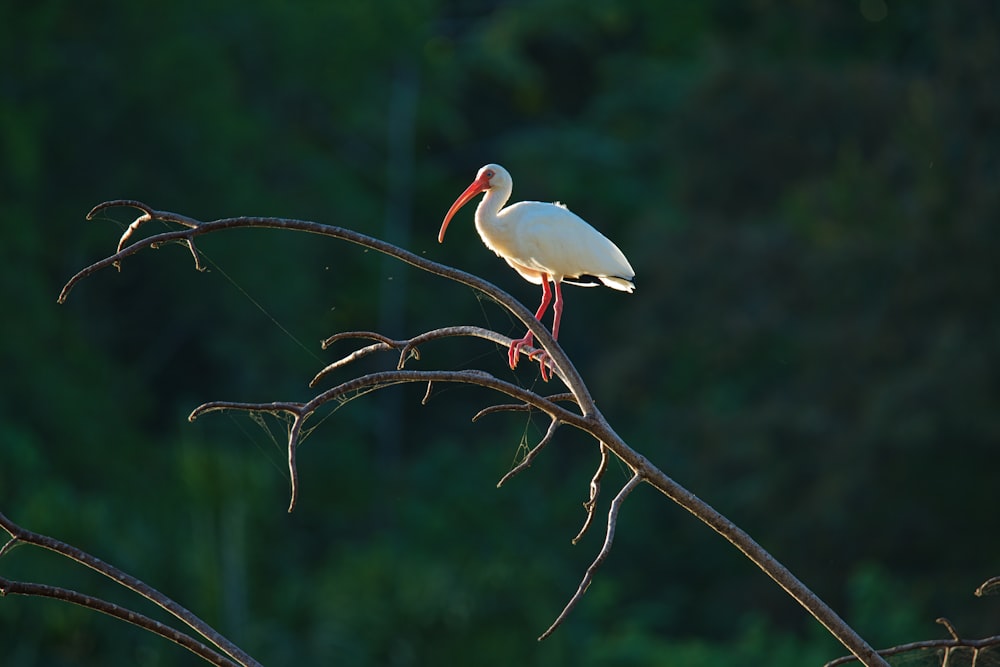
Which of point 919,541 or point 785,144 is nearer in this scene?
point 919,541

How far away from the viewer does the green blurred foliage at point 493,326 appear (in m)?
14.6

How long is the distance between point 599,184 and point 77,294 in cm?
→ 864

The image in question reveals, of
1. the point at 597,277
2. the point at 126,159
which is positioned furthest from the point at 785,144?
the point at 597,277

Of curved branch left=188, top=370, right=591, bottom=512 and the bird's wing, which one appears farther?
the bird's wing

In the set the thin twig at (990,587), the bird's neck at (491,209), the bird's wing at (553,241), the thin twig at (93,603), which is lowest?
the thin twig at (93,603)

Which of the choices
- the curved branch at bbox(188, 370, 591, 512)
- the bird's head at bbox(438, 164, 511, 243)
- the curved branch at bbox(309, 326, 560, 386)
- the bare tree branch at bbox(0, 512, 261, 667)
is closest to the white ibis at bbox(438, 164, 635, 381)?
the bird's head at bbox(438, 164, 511, 243)

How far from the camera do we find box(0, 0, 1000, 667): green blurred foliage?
1459 cm

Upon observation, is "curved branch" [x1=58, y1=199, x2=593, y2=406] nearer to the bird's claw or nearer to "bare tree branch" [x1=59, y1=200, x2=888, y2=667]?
"bare tree branch" [x1=59, y1=200, x2=888, y2=667]

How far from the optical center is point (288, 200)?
981 inches

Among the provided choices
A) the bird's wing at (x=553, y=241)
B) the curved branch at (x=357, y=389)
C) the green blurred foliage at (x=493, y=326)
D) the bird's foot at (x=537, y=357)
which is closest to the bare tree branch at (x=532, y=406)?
the curved branch at (x=357, y=389)

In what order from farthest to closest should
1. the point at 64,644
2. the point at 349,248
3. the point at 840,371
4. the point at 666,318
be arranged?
the point at 349,248, the point at 666,318, the point at 840,371, the point at 64,644

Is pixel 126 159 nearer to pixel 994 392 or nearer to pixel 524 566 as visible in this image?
pixel 524 566

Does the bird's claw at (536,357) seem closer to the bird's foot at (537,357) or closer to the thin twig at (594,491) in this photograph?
the bird's foot at (537,357)

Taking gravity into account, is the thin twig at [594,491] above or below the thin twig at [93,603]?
above
